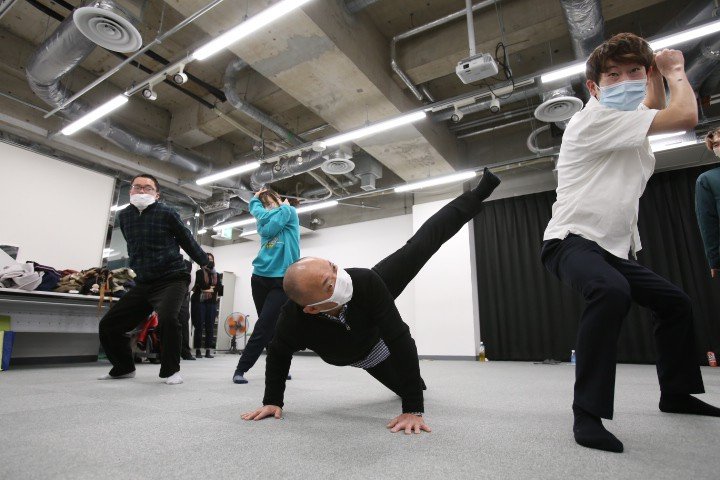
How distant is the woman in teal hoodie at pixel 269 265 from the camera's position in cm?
252

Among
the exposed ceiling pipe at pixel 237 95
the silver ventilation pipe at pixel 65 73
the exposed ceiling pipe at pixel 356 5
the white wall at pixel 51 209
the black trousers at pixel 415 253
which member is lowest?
Result: the black trousers at pixel 415 253

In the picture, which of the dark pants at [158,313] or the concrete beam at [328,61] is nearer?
the dark pants at [158,313]

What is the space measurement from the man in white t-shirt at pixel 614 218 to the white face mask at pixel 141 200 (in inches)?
96.2

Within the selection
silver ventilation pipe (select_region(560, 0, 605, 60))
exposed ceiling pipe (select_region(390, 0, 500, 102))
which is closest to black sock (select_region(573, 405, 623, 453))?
silver ventilation pipe (select_region(560, 0, 605, 60))

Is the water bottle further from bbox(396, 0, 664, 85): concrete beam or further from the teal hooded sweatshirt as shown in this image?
the teal hooded sweatshirt

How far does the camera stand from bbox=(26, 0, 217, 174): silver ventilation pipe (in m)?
3.89

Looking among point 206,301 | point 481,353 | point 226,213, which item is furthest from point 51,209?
point 481,353

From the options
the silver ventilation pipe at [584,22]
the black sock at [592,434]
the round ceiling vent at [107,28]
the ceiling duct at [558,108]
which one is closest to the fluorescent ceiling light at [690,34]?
the silver ventilation pipe at [584,22]

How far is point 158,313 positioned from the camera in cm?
244

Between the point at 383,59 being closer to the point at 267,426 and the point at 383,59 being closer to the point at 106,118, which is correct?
the point at 106,118

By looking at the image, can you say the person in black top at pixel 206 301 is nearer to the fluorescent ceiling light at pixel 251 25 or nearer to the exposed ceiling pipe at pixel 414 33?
the fluorescent ceiling light at pixel 251 25

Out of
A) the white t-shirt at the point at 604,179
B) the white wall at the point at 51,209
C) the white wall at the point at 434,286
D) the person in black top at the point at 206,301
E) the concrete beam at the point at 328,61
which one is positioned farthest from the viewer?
the white wall at the point at 434,286

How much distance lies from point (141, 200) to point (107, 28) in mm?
1854

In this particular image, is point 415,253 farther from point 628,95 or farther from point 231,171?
point 231,171
